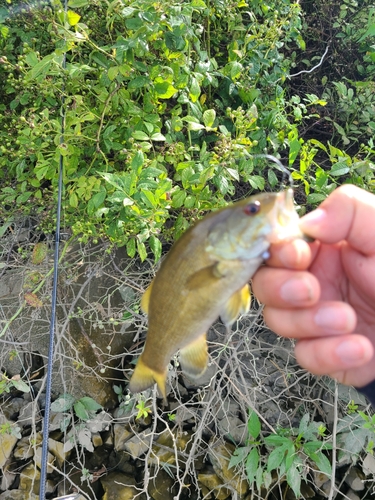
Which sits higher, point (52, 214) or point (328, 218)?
point (328, 218)

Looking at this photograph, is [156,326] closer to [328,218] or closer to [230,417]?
[328,218]

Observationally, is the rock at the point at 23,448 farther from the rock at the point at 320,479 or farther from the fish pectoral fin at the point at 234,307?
the fish pectoral fin at the point at 234,307

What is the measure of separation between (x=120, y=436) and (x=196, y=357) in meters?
2.37

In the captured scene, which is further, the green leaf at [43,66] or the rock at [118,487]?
the rock at [118,487]

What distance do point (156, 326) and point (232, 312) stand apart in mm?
261

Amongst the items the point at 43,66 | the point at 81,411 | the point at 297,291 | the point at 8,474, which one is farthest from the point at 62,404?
the point at 297,291

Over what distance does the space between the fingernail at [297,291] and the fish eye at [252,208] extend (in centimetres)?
24

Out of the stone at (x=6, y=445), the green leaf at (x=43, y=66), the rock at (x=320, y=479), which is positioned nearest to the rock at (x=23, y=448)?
the stone at (x=6, y=445)

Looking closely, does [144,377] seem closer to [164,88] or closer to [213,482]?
[164,88]

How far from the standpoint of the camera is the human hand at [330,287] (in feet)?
4.00

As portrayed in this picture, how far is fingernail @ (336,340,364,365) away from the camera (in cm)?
122

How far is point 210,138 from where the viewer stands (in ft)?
8.68

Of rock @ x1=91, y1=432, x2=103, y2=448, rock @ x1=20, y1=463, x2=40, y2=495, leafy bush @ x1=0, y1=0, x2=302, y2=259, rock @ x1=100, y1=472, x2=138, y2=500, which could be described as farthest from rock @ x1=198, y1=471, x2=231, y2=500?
leafy bush @ x1=0, y1=0, x2=302, y2=259

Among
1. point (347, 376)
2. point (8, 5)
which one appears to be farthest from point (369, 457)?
point (8, 5)
